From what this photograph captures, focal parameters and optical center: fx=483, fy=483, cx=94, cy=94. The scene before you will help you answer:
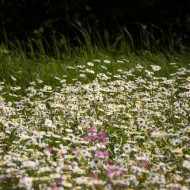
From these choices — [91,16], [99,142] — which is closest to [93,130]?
[99,142]

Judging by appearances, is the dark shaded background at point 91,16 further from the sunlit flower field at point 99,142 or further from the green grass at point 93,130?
the sunlit flower field at point 99,142

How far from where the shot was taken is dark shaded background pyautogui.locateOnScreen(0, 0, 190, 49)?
7699 millimetres

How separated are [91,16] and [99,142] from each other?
4.53 m

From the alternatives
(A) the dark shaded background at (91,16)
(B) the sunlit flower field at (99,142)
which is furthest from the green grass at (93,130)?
(A) the dark shaded background at (91,16)

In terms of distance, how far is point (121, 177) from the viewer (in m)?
2.82

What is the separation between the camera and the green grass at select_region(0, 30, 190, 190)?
111 inches

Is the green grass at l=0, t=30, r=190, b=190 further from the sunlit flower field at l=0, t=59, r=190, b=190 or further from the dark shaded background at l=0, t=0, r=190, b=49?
the dark shaded background at l=0, t=0, r=190, b=49

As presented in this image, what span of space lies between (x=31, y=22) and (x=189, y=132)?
4.84m

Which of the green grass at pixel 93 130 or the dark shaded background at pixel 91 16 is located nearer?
the green grass at pixel 93 130

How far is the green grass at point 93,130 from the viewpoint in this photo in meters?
2.83

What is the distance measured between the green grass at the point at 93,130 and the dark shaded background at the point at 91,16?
0.98m

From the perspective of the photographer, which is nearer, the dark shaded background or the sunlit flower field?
the sunlit flower field

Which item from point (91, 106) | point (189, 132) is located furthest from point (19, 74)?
point (189, 132)

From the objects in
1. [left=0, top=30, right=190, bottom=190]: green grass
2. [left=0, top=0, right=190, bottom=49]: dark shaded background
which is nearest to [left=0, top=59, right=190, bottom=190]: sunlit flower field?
[left=0, top=30, right=190, bottom=190]: green grass
